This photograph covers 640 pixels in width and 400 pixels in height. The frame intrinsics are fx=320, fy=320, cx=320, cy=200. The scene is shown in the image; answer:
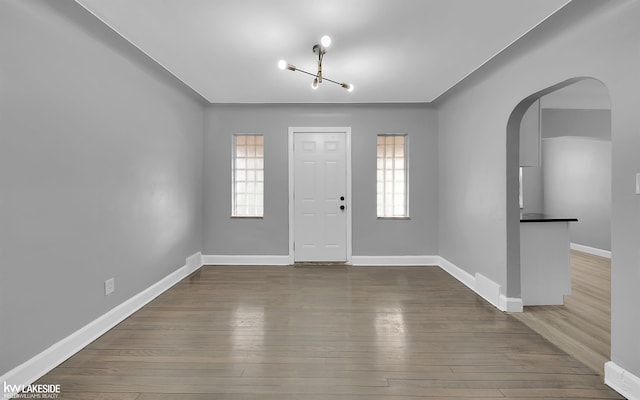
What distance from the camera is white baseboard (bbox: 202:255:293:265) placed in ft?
16.5

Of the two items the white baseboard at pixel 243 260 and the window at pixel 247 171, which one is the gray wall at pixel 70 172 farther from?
the window at pixel 247 171

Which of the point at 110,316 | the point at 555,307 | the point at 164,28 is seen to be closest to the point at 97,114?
the point at 164,28

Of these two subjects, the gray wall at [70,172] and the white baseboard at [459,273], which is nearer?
the gray wall at [70,172]

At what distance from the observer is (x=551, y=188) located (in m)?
6.96

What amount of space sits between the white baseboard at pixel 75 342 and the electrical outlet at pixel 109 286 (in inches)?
6.8

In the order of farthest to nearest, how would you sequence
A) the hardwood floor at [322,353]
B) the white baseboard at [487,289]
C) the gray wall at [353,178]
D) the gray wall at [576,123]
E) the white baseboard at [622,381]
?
the gray wall at [576,123] → the gray wall at [353,178] → the white baseboard at [487,289] → the hardwood floor at [322,353] → the white baseboard at [622,381]

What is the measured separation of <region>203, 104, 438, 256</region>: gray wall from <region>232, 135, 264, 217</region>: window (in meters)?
0.16

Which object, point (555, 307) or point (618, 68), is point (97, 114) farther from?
point (555, 307)

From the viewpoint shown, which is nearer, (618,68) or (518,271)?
(618,68)

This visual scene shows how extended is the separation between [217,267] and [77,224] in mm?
2574

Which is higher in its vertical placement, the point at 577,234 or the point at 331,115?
the point at 331,115

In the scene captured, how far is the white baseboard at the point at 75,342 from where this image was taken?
1.96 m

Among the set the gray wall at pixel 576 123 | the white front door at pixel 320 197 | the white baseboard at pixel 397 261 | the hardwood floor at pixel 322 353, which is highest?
the gray wall at pixel 576 123

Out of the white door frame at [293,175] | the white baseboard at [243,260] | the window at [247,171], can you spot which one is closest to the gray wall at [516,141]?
the white door frame at [293,175]
